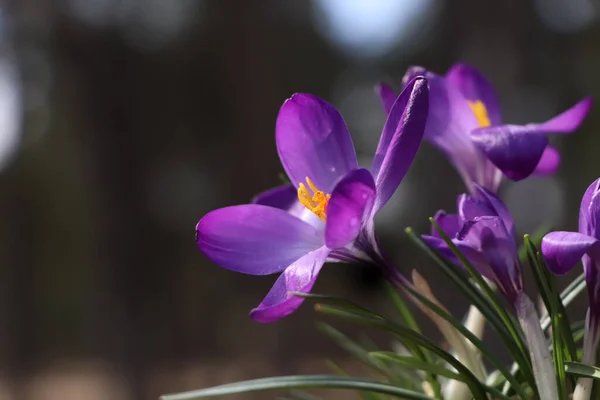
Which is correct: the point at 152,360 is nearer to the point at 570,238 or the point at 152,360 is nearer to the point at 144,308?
the point at 144,308

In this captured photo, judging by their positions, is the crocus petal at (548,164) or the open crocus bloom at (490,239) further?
the crocus petal at (548,164)

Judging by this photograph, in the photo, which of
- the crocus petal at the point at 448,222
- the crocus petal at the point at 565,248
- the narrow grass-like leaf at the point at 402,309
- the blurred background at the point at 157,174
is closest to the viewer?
the crocus petal at the point at 565,248

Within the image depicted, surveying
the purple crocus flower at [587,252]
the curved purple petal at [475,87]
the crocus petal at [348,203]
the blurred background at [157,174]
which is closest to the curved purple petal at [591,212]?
the purple crocus flower at [587,252]

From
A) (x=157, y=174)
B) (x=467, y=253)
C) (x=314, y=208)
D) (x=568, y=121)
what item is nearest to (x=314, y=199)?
(x=314, y=208)

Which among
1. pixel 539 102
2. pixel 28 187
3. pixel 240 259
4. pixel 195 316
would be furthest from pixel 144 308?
pixel 240 259

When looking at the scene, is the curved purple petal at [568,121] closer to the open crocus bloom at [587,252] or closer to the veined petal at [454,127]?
the veined petal at [454,127]

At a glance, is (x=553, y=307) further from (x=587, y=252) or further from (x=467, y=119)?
(x=467, y=119)
